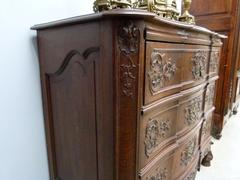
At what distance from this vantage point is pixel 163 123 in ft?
2.81

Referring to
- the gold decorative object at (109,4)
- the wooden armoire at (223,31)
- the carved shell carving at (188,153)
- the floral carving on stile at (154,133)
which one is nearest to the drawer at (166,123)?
the floral carving on stile at (154,133)

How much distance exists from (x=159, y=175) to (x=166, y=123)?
0.24 m

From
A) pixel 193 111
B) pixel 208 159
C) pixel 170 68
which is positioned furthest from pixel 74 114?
pixel 208 159

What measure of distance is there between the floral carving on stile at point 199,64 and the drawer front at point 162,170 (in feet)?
1.39

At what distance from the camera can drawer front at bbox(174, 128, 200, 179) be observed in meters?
1.07

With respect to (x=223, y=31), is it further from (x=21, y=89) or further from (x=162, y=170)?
(x=21, y=89)

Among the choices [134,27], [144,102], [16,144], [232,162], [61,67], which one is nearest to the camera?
[134,27]

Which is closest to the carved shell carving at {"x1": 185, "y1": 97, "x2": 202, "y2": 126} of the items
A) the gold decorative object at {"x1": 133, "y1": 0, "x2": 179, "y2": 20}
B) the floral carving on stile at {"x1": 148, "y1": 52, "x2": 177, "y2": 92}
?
the floral carving on stile at {"x1": 148, "y1": 52, "x2": 177, "y2": 92}

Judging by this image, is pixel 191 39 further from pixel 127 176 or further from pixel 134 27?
pixel 127 176

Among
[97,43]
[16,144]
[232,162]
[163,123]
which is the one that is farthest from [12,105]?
[232,162]

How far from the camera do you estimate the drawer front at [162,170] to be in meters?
0.81

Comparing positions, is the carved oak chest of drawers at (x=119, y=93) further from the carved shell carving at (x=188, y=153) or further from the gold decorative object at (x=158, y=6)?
the gold decorative object at (x=158, y=6)

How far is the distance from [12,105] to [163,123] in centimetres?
69

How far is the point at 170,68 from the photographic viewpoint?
814 millimetres
